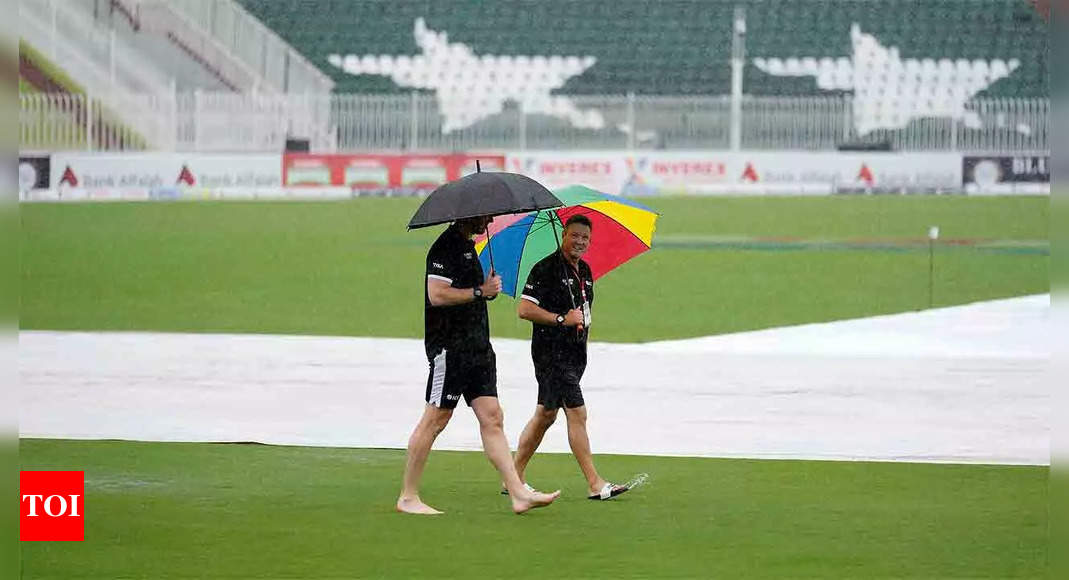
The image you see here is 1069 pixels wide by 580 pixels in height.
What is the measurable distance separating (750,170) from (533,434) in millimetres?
34180

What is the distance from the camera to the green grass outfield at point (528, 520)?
6559 mm

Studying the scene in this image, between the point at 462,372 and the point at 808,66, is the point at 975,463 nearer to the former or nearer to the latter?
the point at 462,372

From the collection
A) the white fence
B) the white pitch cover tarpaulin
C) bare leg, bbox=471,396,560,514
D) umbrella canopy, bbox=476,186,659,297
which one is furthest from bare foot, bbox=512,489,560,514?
the white fence

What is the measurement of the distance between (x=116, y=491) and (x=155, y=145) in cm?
3501

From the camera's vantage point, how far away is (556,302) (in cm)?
788

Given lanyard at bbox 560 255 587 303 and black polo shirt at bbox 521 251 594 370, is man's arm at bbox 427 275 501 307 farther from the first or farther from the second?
lanyard at bbox 560 255 587 303

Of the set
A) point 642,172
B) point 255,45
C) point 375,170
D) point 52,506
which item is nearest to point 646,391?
point 52,506

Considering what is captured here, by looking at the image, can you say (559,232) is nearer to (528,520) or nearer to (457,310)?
(457,310)

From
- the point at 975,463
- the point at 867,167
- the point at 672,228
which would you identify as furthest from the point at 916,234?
the point at 975,463

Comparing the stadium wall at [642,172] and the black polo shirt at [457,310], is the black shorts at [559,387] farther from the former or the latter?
the stadium wall at [642,172]

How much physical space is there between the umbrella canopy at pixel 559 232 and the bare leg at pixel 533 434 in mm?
693

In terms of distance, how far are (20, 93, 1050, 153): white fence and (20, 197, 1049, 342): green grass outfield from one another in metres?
6.54

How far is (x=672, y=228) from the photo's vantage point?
3056 centimetres

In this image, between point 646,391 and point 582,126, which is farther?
point 582,126
